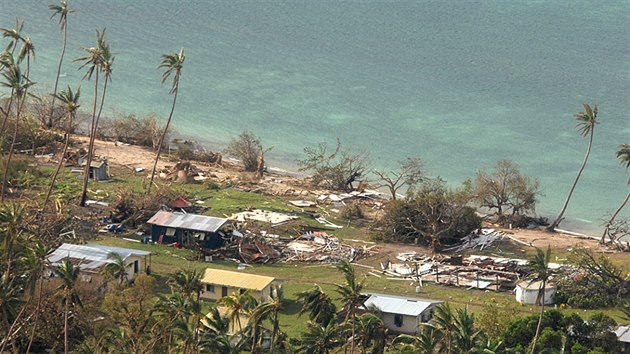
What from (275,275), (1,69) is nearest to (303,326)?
(275,275)

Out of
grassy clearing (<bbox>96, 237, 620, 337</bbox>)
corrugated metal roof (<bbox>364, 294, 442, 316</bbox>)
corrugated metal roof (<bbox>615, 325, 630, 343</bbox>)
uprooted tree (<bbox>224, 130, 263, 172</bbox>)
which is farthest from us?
uprooted tree (<bbox>224, 130, 263, 172</bbox>)

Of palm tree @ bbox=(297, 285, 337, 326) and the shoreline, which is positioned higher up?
the shoreline

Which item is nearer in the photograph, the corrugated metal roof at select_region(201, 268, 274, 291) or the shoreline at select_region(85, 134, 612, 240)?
the corrugated metal roof at select_region(201, 268, 274, 291)

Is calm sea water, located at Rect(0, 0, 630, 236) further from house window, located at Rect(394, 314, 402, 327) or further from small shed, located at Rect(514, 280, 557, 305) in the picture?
house window, located at Rect(394, 314, 402, 327)

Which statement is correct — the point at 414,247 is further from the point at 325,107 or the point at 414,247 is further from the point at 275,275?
the point at 325,107

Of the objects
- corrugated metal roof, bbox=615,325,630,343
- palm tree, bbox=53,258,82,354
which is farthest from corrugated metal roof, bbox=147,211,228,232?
corrugated metal roof, bbox=615,325,630,343

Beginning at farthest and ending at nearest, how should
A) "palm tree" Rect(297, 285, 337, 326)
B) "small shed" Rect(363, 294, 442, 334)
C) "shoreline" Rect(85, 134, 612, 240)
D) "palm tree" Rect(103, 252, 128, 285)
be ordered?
"shoreline" Rect(85, 134, 612, 240), "palm tree" Rect(103, 252, 128, 285), "small shed" Rect(363, 294, 442, 334), "palm tree" Rect(297, 285, 337, 326)
